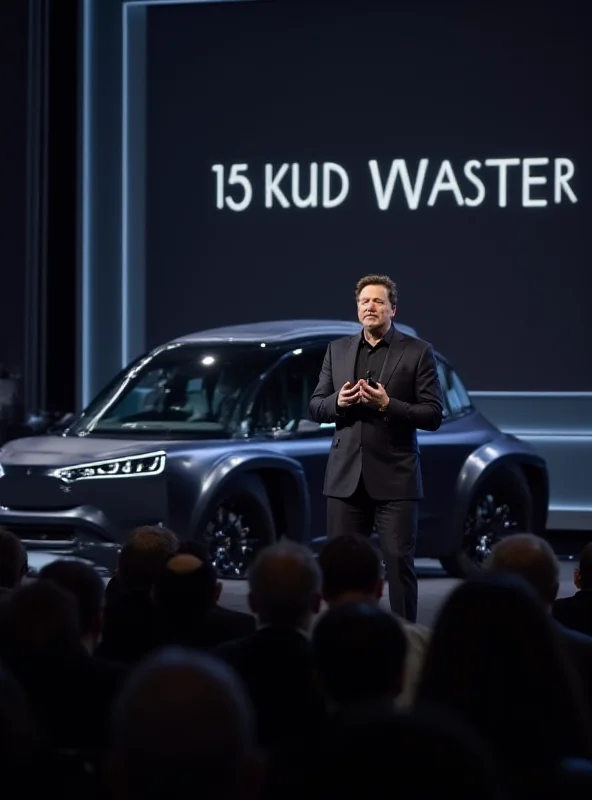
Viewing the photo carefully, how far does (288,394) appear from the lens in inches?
397

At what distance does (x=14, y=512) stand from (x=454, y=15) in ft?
23.2

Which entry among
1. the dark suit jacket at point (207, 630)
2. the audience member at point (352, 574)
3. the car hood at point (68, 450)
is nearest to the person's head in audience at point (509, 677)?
the dark suit jacket at point (207, 630)

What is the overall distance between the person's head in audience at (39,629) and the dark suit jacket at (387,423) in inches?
145

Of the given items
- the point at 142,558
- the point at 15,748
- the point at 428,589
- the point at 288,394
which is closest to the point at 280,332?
the point at 288,394

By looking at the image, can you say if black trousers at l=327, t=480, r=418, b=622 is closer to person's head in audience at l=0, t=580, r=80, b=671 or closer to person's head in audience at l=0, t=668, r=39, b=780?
person's head in audience at l=0, t=580, r=80, b=671

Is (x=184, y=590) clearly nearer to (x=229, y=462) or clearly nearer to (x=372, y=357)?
(x=372, y=357)

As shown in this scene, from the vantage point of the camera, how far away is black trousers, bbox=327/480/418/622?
7.20 m

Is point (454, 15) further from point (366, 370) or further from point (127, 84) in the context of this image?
point (366, 370)

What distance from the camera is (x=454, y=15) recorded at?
14.5 m

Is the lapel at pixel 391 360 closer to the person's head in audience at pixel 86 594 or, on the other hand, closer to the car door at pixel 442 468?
the car door at pixel 442 468

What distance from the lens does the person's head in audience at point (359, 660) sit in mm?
2984

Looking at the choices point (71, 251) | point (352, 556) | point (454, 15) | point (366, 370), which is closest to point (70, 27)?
point (71, 251)

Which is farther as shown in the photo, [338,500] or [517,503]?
[517,503]

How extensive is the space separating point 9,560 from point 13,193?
1104 centimetres
